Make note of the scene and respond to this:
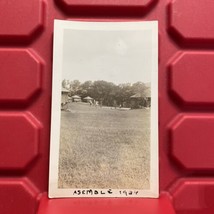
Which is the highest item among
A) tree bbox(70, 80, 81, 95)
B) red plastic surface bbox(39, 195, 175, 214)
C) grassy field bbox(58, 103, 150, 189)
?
tree bbox(70, 80, 81, 95)

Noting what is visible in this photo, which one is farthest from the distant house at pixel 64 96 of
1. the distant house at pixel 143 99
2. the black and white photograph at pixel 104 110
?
the distant house at pixel 143 99

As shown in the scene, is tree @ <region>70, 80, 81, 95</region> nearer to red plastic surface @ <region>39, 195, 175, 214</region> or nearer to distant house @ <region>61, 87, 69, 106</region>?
distant house @ <region>61, 87, 69, 106</region>

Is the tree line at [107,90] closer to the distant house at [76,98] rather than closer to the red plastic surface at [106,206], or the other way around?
the distant house at [76,98]

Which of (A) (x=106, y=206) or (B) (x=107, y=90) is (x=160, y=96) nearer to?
(B) (x=107, y=90)

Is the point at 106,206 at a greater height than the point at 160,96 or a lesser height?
lesser

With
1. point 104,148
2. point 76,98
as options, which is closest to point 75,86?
point 76,98

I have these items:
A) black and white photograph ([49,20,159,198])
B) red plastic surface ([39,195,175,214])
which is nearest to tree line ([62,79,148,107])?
black and white photograph ([49,20,159,198])
